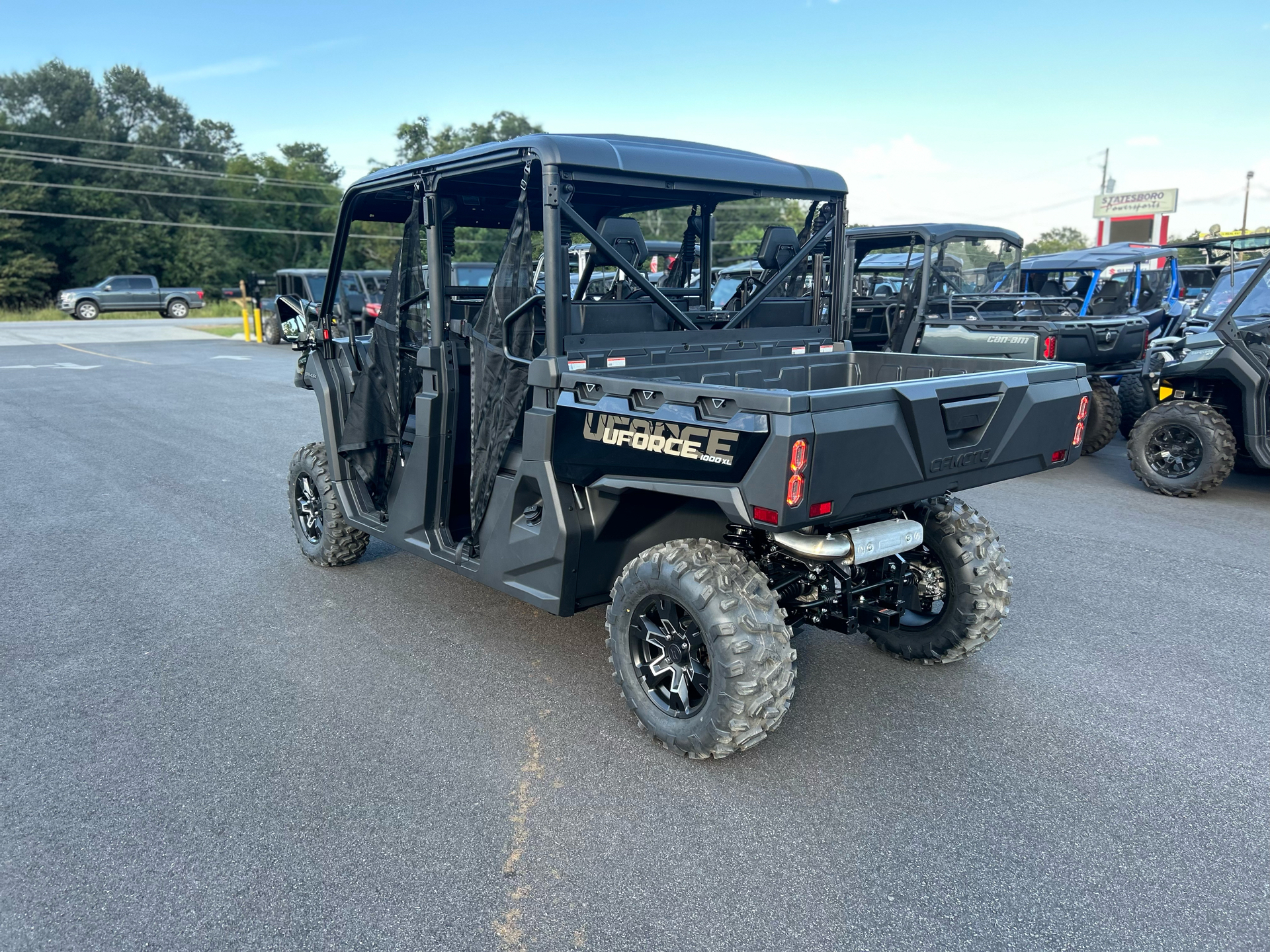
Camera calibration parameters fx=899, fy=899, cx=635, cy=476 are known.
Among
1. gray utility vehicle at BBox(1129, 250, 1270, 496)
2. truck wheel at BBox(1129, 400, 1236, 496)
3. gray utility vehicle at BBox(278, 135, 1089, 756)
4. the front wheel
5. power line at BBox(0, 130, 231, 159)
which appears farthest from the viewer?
power line at BBox(0, 130, 231, 159)

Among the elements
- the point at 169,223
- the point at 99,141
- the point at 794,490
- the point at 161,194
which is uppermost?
the point at 99,141

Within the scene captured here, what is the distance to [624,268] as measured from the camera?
380 cm

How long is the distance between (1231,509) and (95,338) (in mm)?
28294

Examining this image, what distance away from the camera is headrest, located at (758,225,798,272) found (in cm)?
442

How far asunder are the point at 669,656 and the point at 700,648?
0.15 m

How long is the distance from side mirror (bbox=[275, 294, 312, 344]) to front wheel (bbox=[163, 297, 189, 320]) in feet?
117

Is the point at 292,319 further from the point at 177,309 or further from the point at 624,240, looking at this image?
the point at 177,309

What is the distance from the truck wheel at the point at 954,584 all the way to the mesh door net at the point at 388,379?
268cm

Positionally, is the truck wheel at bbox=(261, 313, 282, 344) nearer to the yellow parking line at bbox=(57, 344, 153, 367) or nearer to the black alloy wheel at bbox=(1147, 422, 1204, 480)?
the yellow parking line at bbox=(57, 344, 153, 367)

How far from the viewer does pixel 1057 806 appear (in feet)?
10.3

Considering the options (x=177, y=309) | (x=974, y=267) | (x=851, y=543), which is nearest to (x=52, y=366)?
(x=974, y=267)

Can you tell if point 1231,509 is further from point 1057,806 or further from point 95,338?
point 95,338

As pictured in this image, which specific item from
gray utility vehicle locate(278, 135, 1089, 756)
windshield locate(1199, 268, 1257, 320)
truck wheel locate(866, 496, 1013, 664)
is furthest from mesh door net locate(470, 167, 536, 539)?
windshield locate(1199, 268, 1257, 320)

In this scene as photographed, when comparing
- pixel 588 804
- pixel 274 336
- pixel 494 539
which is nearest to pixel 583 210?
pixel 494 539
